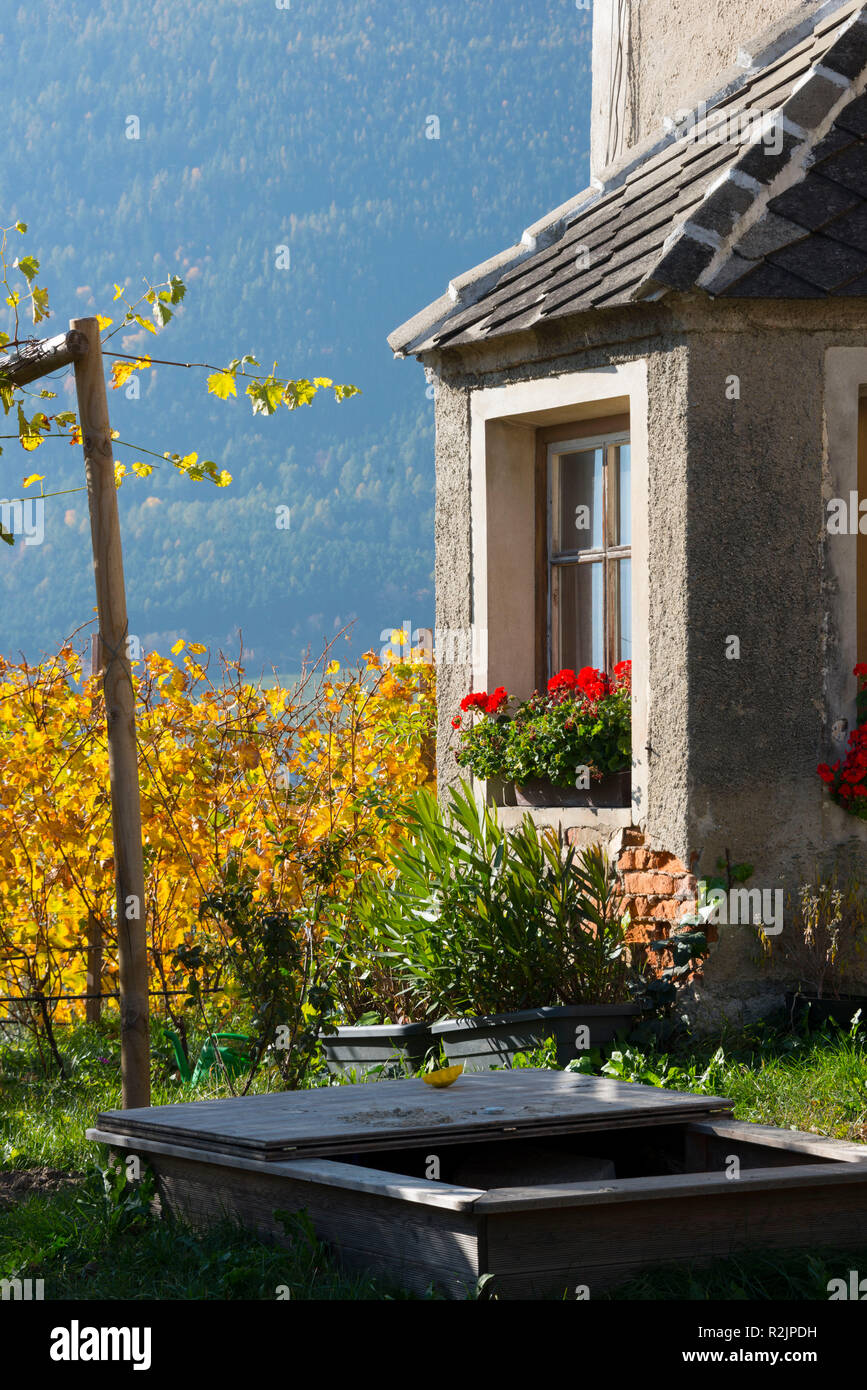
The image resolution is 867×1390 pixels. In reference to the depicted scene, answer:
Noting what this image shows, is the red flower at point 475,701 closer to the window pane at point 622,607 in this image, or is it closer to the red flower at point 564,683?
the red flower at point 564,683

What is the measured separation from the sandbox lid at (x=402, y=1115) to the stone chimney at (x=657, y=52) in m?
5.62

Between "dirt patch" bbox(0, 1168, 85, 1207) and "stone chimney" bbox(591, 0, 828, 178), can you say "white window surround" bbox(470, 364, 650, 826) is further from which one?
"dirt patch" bbox(0, 1168, 85, 1207)

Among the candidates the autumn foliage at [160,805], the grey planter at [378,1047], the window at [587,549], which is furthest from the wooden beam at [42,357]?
the grey planter at [378,1047]

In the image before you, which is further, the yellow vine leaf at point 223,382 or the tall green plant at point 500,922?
the tall green plant at point 500,922

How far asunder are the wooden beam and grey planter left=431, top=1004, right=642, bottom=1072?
9.92ft

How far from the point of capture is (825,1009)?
20.5 ft

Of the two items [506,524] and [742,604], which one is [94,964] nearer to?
[506,524]

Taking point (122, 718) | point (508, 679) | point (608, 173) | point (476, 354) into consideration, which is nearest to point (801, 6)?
point (608, 173)

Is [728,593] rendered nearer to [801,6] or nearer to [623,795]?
[623,795]

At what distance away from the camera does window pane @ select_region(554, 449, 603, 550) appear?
24.2 ft

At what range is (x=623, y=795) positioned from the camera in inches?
272

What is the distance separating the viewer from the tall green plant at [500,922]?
6.47 meters

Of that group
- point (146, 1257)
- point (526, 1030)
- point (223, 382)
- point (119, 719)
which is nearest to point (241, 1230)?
point (146, 1257)

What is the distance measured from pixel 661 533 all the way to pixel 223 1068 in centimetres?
290
